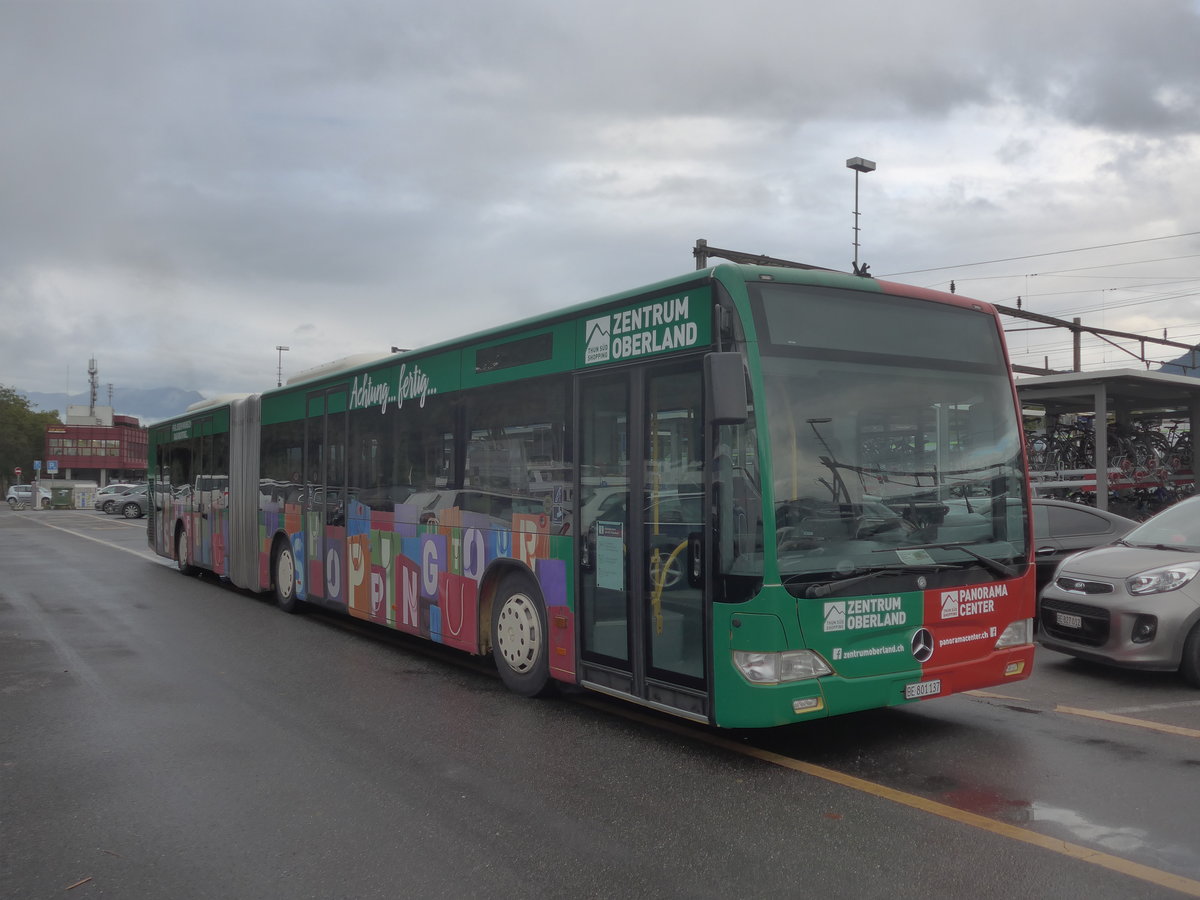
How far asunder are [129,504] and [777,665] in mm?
49916

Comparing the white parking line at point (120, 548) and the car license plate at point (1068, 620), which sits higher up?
the car license plate at point (1068, 620)

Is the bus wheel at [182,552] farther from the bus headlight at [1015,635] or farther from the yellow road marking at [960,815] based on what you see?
the bus headlight at [1015,635]

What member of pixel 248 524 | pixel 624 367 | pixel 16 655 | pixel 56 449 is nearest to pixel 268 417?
pixel 248 524

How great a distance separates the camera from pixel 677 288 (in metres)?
5.95

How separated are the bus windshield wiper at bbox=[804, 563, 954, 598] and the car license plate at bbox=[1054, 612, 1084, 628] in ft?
9.26

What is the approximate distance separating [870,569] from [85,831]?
4218mm

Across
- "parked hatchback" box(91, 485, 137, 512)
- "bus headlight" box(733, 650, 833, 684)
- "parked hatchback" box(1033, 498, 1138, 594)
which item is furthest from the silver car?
"parked hatchback" box(91, 485, 137, 512)

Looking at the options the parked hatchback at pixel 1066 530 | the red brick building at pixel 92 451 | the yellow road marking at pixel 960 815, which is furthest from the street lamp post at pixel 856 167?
the red brick building at pixel 92 451

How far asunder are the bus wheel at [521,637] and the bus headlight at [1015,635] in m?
3.00

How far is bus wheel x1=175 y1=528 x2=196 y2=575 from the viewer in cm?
1736

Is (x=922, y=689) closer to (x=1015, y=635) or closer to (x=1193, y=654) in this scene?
(x=1015, y=635)

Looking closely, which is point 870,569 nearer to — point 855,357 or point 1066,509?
point 855,357

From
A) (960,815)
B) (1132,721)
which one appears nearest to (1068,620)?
(1132,721)

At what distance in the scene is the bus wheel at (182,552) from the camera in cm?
1736
